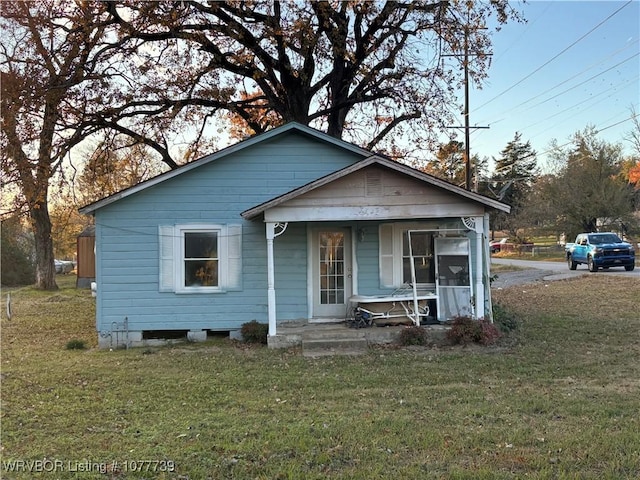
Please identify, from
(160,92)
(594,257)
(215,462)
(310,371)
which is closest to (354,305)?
(310,371)

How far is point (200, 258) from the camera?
34.7 ft

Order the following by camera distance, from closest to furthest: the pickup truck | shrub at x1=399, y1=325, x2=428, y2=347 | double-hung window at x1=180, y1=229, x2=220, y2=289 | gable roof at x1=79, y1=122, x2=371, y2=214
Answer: shrub at x1=399, y1=325, x2=428, y2=347 < gable roof at x1=79, y1=122, x2=371, y2=214 < double-hung window at x1=180, y1=229, x2=220, y2=289 < the pickup truck

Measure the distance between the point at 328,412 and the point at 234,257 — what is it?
18.3 feet

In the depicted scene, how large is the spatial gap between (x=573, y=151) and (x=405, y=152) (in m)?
30.3

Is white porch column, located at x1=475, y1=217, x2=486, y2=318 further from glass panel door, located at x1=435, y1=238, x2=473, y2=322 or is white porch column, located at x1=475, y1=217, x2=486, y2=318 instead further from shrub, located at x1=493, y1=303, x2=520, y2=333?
shrub, located at x1=493, y1=303, x2=520, y2=333

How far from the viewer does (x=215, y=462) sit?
4.27 m

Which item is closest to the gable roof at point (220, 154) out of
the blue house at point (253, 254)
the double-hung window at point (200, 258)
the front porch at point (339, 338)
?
the blue house at point (253, 254)

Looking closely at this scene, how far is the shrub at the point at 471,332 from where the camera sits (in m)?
9.14

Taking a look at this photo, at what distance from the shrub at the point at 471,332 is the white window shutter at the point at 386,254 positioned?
6.32 ft

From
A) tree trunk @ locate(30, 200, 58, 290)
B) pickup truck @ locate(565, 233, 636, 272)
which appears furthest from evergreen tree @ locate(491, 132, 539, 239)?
tree trunk @ locate(30, 200, 58, 290)

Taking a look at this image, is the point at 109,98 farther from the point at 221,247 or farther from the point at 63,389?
the point at 63,389

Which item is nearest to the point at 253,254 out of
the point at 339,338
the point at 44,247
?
the point at 339,338

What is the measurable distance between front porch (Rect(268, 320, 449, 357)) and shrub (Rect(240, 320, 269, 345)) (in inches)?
12.7

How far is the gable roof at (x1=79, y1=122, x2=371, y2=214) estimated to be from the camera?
10.1 metres
